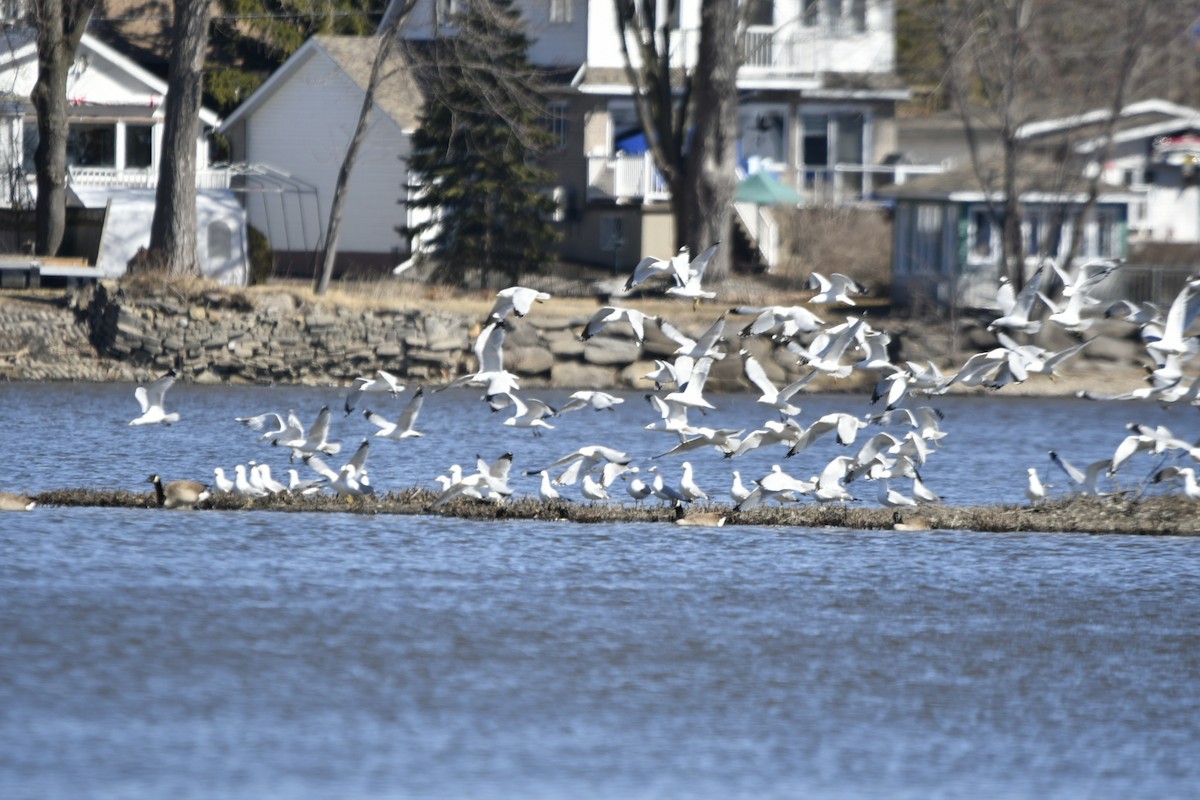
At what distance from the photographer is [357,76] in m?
49.0

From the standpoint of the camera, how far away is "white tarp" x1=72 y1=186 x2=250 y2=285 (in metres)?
40.3

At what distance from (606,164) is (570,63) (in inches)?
123

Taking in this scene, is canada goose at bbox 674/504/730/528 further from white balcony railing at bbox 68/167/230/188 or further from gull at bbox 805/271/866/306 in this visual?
white balcony railing at bbox 68/167/230/188

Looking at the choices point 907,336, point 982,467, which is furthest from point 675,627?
point 907,336

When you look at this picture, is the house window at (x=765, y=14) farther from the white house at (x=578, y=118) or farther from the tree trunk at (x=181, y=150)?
the tree trunk at (x=181, y=150)

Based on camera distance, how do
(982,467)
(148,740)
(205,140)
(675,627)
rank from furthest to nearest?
1. (205,140)
2. (982,467)
3. (675,627)
4. (148,740)

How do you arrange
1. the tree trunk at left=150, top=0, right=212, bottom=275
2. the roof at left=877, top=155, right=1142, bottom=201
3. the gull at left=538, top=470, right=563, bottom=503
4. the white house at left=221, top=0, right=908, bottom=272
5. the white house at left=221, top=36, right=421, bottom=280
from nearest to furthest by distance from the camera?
the gull at left=538, top=470, right=563, bottom=503 → the tree trunk at left=150, top=0, right=212, bottom=275 → the roof at left=877, top=155, right=1142, bottom=201 → the white house at left=221, top=0, right=908, bottom=272 → the white house at left=221, top=36, right=421, bottom=280

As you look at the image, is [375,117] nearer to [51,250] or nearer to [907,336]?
[51,250]

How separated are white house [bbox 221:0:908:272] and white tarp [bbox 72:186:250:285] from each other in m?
6.11

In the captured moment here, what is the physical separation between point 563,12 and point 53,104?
13.6 m

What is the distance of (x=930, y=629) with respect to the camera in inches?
600

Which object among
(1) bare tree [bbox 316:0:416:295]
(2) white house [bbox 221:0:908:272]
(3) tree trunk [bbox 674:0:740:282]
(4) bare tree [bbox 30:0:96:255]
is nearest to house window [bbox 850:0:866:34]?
(2) white house [bbox 221:0:908:272]

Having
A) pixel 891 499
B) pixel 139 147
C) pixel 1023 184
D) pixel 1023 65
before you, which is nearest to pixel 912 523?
pixel 891 499

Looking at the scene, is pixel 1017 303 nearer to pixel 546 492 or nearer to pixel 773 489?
pixel 773 489
